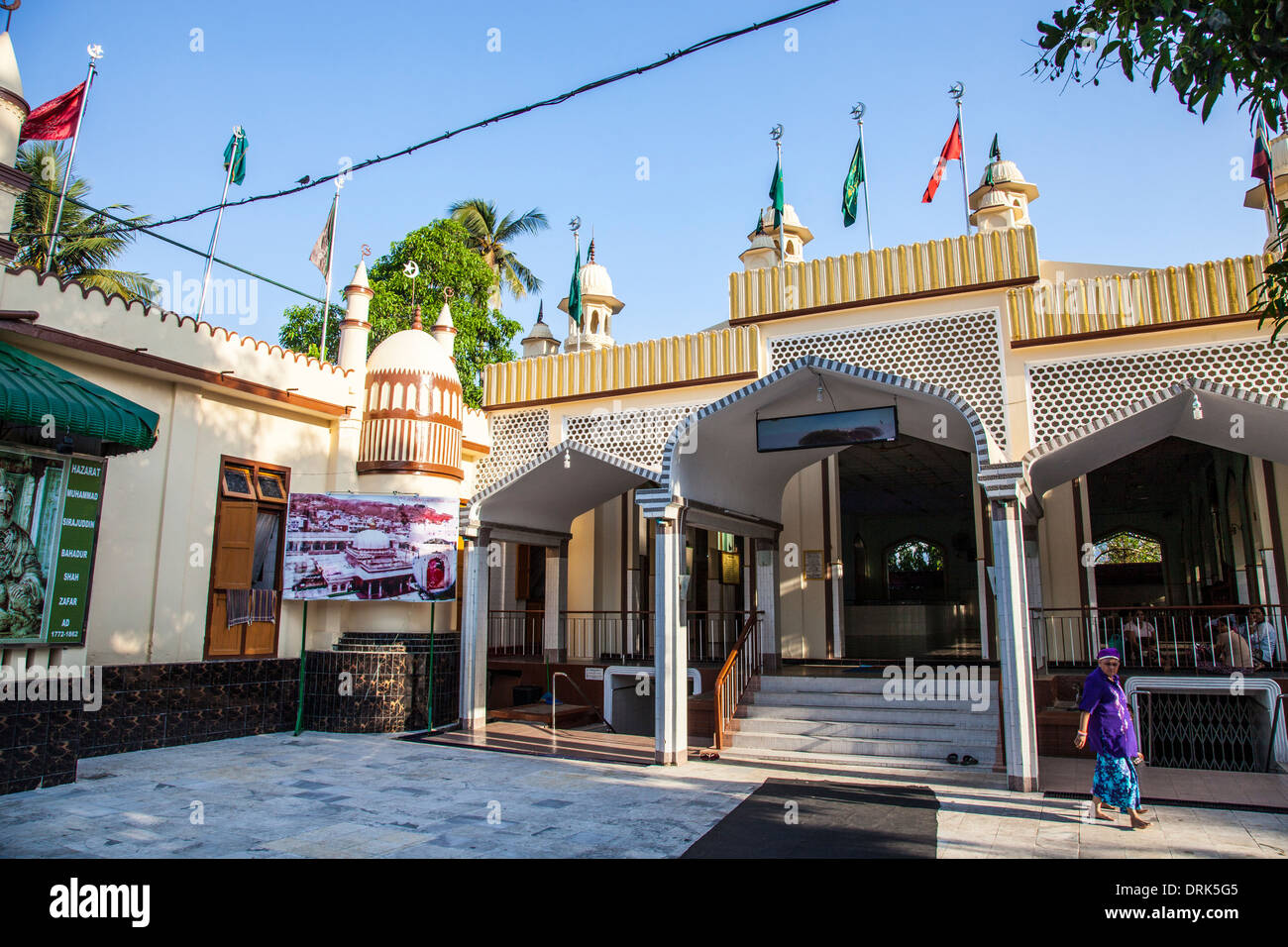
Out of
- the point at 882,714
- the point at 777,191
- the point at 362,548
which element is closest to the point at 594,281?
the point at 777,191

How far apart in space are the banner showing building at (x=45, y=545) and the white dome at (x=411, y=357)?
3780mm

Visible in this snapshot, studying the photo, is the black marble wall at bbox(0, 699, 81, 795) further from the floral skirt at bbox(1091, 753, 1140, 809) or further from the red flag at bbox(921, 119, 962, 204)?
the red flag at bbox(921, 119, 962, 204)

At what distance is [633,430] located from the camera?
32.2 feet

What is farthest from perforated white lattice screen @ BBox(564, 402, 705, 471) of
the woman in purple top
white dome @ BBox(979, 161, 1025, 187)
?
white dome @ BBox(979, 161, 1025, 187)

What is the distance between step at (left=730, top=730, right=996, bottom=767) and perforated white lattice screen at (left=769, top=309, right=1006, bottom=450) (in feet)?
9.71

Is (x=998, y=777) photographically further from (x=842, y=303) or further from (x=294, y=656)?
(x=294, y=656)

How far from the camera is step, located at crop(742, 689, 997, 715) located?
343 inches

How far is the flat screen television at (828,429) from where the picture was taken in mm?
8117

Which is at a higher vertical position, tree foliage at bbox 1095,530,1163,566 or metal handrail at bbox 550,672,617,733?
tree foliage at bbox 1095,530,1163,566

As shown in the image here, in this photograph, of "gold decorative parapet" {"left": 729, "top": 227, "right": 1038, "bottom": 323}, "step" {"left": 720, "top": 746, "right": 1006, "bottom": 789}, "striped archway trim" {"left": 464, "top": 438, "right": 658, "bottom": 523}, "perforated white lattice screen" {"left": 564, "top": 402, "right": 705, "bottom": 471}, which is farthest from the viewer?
"perforated white lattice screen" {"left": 564, "top": 402, "right": 705, "bottom": 471}

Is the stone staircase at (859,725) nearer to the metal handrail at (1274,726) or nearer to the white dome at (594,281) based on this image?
the metal handrail at (1274,726)

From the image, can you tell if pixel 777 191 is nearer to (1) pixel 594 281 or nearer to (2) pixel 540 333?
(1) pixel 594 281

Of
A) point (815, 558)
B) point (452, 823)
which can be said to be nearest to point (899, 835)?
point (452, 823)

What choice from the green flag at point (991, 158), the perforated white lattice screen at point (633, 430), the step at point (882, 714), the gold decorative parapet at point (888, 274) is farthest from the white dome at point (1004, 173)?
the step at point (882, 714)
